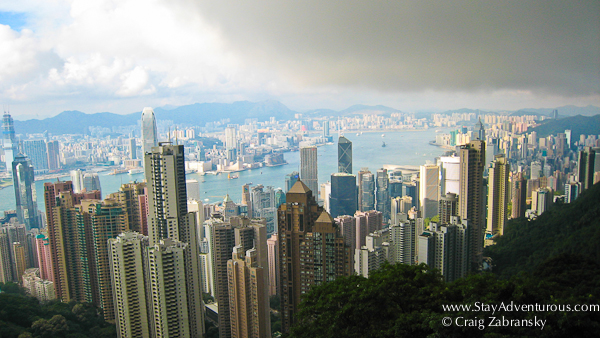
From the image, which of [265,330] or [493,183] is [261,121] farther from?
[265,330]

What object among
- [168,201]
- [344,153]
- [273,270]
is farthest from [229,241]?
[344,153]

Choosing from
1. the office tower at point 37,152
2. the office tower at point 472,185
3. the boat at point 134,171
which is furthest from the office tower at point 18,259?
the office tower at point 472,185

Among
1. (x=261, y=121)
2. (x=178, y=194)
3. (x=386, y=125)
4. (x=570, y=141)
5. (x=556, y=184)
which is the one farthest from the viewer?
(x=261, y=121)

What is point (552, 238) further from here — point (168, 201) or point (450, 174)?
point (168, 201)

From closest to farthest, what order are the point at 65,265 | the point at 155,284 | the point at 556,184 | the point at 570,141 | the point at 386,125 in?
the point at 155,284 → the point at 65,265 → the point at 570,141 → the point at 556,184 → the point at 386,125

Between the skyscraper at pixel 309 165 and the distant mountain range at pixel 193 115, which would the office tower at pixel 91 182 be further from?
the skyscraper at pixel 309 165

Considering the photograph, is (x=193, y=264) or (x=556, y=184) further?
(x=556, y=184)

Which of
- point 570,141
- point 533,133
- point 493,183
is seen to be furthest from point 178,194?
point 533,133
